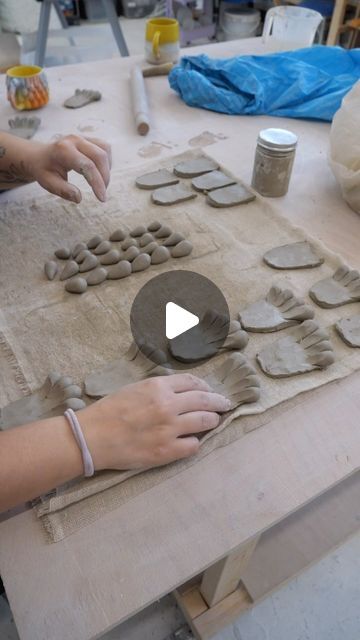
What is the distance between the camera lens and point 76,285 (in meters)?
0.77

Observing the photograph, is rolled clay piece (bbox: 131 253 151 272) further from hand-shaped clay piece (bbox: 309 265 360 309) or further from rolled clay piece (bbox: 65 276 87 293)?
hand-shaped clay piece (bbox: 309 265 360 309)

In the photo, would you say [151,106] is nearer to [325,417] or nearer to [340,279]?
[340,279]

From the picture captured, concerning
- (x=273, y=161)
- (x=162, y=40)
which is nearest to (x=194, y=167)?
(x=273, y=161)

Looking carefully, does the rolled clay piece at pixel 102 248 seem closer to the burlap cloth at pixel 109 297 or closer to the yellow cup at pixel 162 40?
the burlap cloth at pixel 109 297

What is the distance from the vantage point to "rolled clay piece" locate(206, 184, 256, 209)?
0.97 m

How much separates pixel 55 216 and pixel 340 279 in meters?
0.57

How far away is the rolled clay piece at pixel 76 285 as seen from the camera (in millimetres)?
771

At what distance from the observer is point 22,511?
515mm

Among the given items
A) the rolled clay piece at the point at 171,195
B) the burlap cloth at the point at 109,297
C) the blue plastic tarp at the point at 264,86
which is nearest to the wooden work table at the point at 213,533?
the burlap cloth at the point at 109,297

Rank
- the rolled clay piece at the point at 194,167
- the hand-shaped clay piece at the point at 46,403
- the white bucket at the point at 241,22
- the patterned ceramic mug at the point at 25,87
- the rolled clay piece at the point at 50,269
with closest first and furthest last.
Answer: the hand-shaped clay piece at the point at 46,403 < the rolled clay piece at the point at 50,269 < the rolled clay piece at the point at 194,167 < the patterned ceramic mug at the point at 25,87 < the white bucket at the point at 241,22

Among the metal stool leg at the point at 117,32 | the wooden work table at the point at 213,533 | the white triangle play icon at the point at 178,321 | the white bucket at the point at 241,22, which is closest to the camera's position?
the wooden work table at the point at 213,533

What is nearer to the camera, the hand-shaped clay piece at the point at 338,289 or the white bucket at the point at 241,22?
the hand-shaped clay piece at the point at 338,289

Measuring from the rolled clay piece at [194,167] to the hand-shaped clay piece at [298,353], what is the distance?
50cm

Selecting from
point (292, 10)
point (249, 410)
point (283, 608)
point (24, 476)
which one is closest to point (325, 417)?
point (249, 410)
